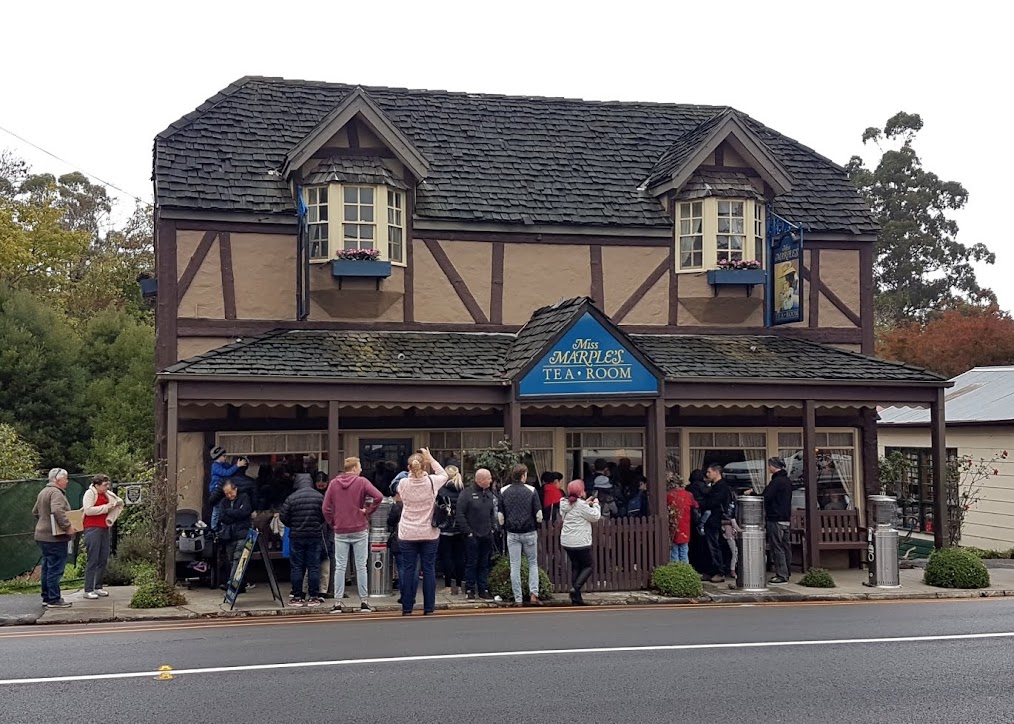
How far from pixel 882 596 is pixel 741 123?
27.1 feet

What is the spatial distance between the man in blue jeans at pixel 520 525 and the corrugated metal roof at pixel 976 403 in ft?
42.0

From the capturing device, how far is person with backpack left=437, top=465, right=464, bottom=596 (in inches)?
548

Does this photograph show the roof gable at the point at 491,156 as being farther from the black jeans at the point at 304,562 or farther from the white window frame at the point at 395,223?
the black jeans at the point at 304,562

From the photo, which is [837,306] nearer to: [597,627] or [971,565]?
[971,565]

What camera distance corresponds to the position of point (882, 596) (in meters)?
15.1

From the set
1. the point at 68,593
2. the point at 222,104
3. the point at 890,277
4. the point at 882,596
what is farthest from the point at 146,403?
the point at 890,277

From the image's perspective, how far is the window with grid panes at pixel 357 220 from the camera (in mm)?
17656

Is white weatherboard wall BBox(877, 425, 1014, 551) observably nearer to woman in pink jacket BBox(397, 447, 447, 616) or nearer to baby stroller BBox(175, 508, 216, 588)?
woman in pink jacket BBox(397, 447, 447, 616)

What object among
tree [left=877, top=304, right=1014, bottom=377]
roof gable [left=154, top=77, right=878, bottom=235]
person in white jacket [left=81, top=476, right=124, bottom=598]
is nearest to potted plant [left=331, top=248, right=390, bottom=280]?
roof gable [left=154, top=77, right=878, bottom=235]

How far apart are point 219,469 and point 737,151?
10.2 meters

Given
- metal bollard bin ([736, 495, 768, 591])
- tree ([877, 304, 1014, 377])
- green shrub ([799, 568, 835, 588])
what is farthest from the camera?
tree ([877, 304, 1014, 377])

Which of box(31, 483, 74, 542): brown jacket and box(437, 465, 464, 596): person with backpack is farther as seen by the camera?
box(437, 465, 464, 596): person with backpack

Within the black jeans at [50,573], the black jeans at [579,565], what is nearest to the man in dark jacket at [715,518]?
the black jeans at [579,565]

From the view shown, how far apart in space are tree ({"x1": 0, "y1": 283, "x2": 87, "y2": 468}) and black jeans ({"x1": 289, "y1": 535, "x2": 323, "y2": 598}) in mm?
21637
